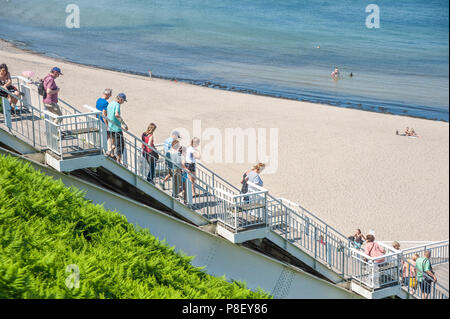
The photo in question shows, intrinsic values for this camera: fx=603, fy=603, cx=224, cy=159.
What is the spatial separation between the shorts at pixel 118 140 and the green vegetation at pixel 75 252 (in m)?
1.29

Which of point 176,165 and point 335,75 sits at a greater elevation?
point 176,165

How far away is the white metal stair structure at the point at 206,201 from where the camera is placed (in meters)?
9.95

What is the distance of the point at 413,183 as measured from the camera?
25594mm

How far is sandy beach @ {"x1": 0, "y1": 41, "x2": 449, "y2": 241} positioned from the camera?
72.1ft

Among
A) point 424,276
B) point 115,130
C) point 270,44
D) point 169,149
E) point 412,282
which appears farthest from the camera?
point 270,44

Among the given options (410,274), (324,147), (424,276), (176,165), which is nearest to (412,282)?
(410,274)

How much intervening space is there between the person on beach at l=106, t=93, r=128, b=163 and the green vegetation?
3.83ft

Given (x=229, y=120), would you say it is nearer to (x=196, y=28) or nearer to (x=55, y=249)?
(x=55, y=249)

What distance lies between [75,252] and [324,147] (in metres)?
23.7

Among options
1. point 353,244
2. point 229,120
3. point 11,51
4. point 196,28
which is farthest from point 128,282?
point 196,28

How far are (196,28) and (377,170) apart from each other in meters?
63.4

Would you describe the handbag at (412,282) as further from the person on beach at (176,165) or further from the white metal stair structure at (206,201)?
the person on beach at (176,165)

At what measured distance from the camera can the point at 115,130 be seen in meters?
10.7

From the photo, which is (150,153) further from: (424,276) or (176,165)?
(424,276)
